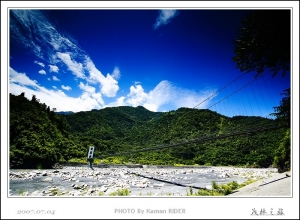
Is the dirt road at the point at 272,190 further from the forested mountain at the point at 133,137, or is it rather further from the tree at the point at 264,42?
the tree at the point at 264,42

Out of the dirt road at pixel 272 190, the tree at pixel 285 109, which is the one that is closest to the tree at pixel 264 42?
the tree at pixel 285 109

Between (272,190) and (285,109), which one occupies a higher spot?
(285,109)

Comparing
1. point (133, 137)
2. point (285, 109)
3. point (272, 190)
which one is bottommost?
point (133, 137)

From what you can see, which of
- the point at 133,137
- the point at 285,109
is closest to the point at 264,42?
the point at 285,109

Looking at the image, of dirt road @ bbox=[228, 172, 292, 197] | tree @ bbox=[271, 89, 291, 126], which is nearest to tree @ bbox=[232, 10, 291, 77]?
tree @ bbox=[271, 89, 291, 126]

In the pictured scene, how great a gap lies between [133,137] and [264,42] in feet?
79.9

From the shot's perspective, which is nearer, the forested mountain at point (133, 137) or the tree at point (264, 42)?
the tree at point (264, 42)

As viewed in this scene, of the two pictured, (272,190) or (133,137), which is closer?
(272,190)

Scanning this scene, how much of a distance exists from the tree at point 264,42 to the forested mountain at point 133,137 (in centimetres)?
202

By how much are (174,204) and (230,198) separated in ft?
3.59

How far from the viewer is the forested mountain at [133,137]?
1127 cm

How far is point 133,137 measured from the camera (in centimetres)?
2798

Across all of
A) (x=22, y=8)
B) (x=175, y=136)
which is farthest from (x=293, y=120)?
(x=175, y=136)

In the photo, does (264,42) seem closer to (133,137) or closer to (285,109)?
(285,109)
